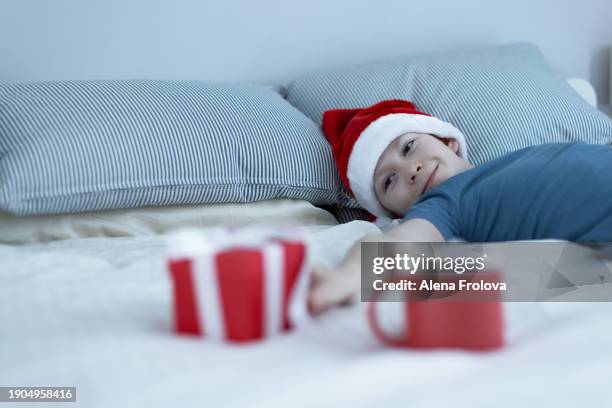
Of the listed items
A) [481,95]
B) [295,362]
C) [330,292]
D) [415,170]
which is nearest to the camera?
[295,362]

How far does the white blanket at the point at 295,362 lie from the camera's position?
2.10 ft

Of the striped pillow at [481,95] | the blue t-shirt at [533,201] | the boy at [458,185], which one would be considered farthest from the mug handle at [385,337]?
the striped pillow at [481,95]

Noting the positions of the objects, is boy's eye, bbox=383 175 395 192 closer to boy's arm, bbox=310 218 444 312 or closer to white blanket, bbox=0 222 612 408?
boy's arm, bbox=310 218 444 312

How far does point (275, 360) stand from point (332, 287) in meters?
0.13

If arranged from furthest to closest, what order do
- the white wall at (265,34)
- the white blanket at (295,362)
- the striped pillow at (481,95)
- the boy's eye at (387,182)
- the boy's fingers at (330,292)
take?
the white wall at (265,34), the striped pillow at (481,95), the boy's eye at (387,182), the boy's fingers at (330,292), the white blanket at (295,362)

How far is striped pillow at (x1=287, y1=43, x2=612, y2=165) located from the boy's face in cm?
19

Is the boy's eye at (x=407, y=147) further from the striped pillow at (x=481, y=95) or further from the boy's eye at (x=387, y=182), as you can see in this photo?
the striped pillow at (x=481, y=95)

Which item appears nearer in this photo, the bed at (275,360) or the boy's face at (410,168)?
the bed at (275,360)

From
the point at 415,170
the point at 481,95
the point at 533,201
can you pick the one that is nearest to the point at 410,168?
the point at 415,170

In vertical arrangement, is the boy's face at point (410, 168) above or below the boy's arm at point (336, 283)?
below

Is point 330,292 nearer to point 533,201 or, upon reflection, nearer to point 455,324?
point 455,324

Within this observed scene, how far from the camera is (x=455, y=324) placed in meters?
0.70

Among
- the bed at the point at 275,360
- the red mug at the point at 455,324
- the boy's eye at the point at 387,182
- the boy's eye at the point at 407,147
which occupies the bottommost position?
the boy's eye at the point at 387,182

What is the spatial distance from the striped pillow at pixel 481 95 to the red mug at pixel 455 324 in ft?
3.16
